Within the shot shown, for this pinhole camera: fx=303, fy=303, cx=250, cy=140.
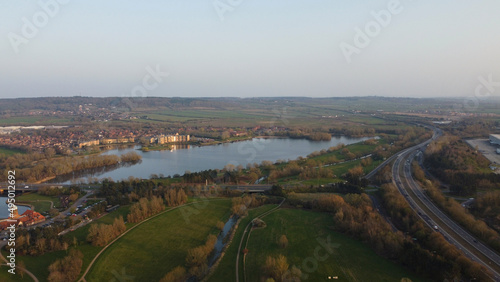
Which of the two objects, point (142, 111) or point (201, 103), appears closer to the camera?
point (142, 111)

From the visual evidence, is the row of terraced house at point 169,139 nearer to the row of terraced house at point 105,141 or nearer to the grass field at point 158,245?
the row of terraced house at point 105,141

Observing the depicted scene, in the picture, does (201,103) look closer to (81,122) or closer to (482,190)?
(81,122)

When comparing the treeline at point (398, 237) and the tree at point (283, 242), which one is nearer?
the treeline at point (398, 237)

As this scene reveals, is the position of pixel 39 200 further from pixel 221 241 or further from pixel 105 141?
pixel 105 141

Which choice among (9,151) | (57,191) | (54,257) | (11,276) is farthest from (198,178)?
(9,151)

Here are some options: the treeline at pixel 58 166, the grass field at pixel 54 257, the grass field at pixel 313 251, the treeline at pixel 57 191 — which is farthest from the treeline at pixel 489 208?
the treeline at pixel 58 166

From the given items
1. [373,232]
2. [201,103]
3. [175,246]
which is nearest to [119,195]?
[175,246]
